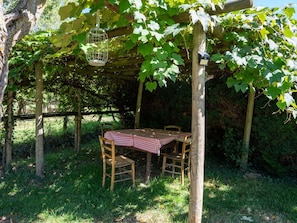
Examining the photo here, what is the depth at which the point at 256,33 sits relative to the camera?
7.80 ft

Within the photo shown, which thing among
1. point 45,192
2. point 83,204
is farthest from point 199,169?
point 45,192

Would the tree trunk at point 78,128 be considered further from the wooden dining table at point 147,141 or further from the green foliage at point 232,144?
the green foliage at point 232,144

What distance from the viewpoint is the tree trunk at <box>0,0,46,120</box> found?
4.18 ft

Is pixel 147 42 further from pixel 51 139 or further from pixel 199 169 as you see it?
pixel 51 139

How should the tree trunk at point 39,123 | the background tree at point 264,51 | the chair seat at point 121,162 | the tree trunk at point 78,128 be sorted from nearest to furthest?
the background tree at point 264,51 < the chair seat at point 121,162 < the tree trunk at point 39,123 < the tree trunk at point 78,128

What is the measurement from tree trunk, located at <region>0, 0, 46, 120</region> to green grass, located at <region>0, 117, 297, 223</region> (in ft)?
6.60

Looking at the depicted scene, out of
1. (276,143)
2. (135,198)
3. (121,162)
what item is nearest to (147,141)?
(121,162)

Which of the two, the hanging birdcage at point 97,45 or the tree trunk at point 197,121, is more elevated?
the hanging birdcage at point 97,45

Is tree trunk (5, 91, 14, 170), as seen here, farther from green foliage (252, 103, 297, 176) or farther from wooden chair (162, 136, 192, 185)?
green foliage (252, 103, 297, 176)

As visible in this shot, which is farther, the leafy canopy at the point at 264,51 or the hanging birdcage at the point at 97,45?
the hanging birdcage at the point at 97,45

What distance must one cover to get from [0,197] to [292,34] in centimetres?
380

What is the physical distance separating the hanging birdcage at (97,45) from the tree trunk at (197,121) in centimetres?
85

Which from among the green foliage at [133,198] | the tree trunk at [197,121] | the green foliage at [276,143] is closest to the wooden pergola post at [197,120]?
the tree trunk at [197,121]

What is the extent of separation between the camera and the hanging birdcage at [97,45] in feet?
7.54
